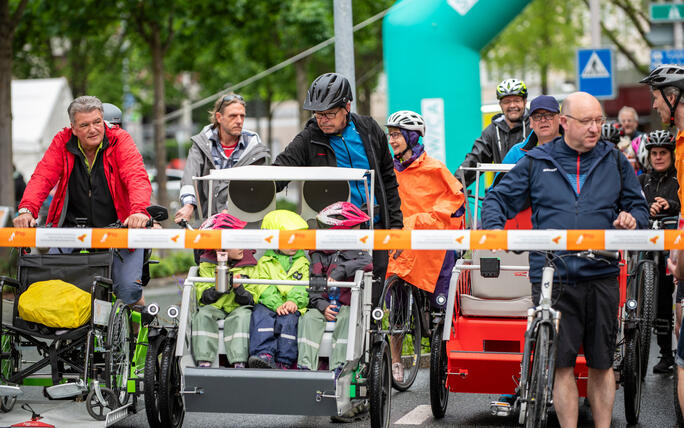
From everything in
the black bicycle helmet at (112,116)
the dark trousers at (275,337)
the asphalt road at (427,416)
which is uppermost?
the black bicycle helmet at (112,116)

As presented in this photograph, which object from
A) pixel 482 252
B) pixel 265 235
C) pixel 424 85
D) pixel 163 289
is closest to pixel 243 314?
pixel 265 235

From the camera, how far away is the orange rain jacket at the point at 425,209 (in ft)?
26.3

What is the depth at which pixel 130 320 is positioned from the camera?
22.9ft

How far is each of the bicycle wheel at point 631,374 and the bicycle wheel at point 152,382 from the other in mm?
2953

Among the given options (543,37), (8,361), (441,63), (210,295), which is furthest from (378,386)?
Result: (543,37)

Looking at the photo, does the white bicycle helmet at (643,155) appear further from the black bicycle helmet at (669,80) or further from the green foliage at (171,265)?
the green foliage at (171,265)

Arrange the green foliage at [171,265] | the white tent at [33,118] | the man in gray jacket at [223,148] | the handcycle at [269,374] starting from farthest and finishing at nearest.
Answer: the white tent at [33,118] → the green foliage at [171,265] → the man in gray jacket at [223,148] → the handcycle at [269,374]

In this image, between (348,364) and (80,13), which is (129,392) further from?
(80,13)

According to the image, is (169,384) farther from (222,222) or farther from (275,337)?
(222,222)

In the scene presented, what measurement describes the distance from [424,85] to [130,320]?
6.45 meters

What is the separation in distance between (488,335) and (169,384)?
6.72ft

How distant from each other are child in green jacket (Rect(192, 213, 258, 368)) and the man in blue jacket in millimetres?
1568

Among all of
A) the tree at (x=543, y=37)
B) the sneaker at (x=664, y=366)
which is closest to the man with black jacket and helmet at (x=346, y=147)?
the sneaker at (x=664, y=366)

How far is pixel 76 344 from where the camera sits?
21.5 ft
